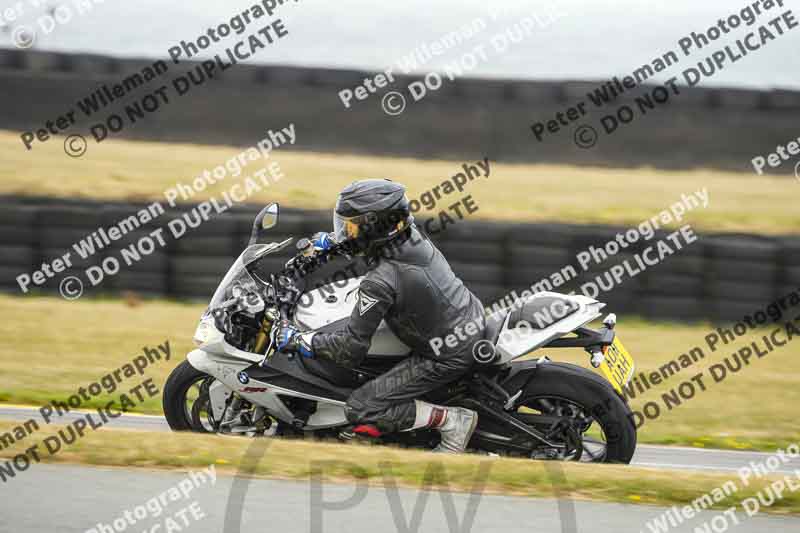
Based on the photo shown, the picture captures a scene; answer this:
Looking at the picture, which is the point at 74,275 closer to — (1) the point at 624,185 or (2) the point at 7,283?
(2) the point at 7,283

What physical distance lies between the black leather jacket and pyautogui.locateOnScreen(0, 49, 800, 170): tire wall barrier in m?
9.18

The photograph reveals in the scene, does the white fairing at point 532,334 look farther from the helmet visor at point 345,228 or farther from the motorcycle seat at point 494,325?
the helmet visor at point 345,228

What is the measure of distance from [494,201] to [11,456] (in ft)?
29.9

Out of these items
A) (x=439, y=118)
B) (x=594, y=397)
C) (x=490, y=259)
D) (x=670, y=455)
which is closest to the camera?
(x=594, y=397)

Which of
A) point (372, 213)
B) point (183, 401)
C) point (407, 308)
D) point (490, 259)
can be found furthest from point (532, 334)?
point (490, 259)

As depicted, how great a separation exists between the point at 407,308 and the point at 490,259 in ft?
15.9

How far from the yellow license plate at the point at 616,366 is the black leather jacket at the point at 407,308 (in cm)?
72

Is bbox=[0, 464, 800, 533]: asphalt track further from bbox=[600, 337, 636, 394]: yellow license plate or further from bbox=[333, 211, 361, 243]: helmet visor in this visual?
bbox=[333, 211, 361, 243]: helmet visor

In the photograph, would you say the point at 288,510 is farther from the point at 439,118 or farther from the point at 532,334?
the point at 439,118

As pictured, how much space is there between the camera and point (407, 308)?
5.88 metres

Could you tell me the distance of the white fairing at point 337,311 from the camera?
615cm

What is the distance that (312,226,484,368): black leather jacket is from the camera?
5805mm

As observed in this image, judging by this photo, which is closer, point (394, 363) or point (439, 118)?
point (394, 363)

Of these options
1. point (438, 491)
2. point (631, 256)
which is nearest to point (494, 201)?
point (631, 256)
